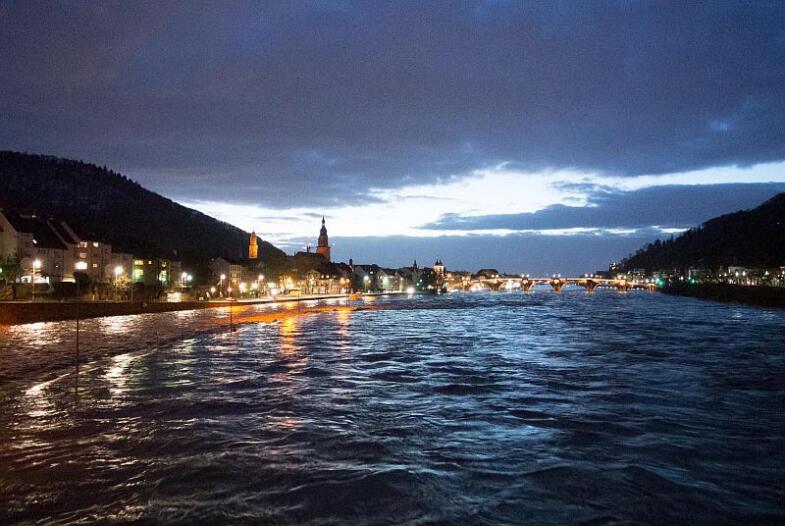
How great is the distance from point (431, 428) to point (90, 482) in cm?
922

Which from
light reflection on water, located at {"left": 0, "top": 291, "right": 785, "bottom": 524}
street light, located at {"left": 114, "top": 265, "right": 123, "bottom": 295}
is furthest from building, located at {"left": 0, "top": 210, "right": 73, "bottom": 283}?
light reflection on water, located at {"left": 0, "top": 291, "right": 785, "bottom": 524}

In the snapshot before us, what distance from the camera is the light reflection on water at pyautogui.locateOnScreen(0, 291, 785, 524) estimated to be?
38.5 feet

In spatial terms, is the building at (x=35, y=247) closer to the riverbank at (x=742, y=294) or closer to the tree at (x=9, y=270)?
the tree at (x=9, y=270)

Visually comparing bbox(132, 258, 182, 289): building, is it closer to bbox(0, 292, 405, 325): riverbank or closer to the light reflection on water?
bbox(0, 292, 405, 325): riverbank

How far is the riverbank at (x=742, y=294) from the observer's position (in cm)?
12369

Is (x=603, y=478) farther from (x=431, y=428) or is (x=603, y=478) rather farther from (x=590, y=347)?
(x=590, y=347)

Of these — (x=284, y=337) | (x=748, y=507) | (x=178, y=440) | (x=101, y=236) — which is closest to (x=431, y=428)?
(x=178, y=440)

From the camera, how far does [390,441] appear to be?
16531 millimetres

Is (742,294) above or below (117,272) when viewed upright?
below

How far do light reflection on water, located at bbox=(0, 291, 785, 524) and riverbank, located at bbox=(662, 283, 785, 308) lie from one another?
104m

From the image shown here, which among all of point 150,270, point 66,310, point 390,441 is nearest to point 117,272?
point 150,270

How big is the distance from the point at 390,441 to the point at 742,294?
151571 mm

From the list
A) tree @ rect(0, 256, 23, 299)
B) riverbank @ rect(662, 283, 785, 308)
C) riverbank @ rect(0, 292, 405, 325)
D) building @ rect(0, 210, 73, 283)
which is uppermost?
building @ rect(0, 210, 73, 283)

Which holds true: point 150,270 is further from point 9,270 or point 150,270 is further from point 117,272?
point 9,270
